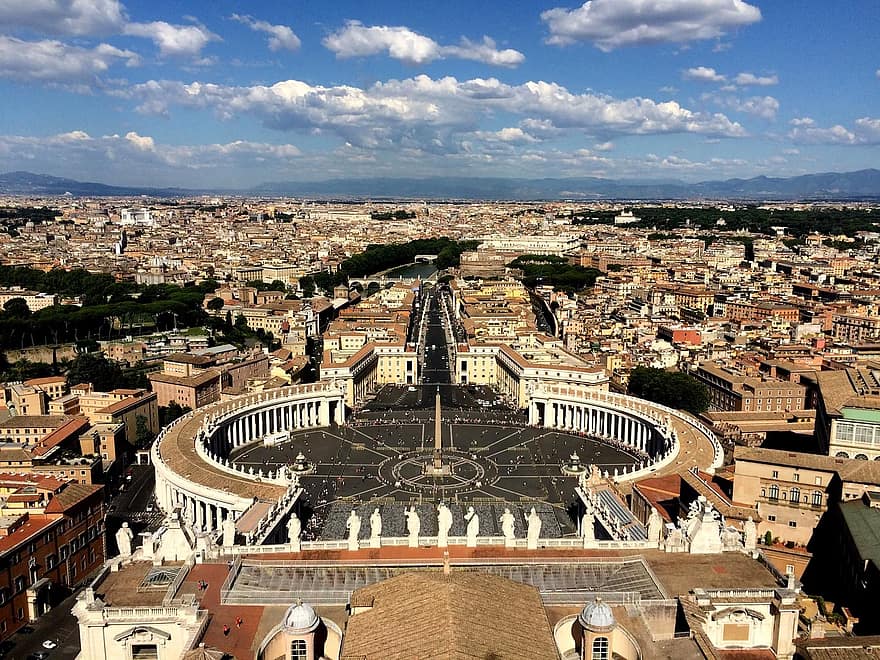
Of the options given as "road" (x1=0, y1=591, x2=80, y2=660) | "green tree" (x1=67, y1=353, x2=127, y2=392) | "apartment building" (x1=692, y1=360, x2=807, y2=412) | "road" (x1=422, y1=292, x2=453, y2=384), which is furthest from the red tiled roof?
"apartment building" (x1=692, y1=360, x2=807, y2=412)

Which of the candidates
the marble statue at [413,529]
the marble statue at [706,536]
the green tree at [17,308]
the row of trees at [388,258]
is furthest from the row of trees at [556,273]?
the marble statue at [706,536]

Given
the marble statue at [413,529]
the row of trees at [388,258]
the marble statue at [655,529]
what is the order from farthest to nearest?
the row of trees at [388,258], the marble statue at [413,529], the marble statue at [655,529]

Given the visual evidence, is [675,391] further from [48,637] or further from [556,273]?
[556,273]

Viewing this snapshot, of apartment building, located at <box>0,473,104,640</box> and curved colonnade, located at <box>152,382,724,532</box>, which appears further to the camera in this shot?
curved colonnade, located at <box>152,382,724,532</box>

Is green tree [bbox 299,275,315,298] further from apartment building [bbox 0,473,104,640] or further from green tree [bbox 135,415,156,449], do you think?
apartment building [bbox 0,473,104,640]

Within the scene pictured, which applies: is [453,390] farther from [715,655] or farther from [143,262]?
[143,262]

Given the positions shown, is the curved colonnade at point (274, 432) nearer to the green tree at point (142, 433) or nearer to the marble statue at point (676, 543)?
the green tree at point (142, 433)

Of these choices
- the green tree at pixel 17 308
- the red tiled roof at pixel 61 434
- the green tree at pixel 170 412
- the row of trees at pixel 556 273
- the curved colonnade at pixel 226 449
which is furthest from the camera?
the row of trees at pixel 556 273
